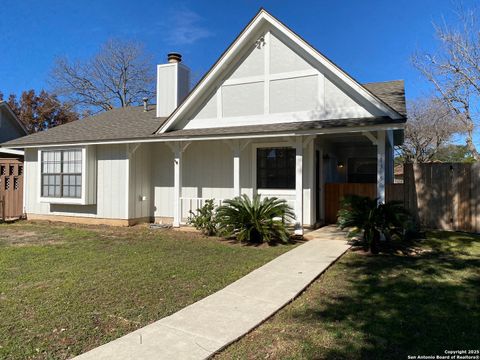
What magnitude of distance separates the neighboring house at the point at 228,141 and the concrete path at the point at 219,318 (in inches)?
137

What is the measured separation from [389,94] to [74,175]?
1044 cm

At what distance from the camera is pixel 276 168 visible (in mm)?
10742

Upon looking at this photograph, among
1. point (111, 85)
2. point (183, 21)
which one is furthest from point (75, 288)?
point (111, 85)

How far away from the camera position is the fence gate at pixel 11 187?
13.6m

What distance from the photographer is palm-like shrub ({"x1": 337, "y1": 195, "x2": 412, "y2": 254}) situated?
739 centimetres

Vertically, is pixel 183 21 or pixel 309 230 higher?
pixel 183 21

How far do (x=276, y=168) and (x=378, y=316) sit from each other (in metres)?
6.83

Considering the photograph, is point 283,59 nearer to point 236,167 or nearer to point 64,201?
point 236,167

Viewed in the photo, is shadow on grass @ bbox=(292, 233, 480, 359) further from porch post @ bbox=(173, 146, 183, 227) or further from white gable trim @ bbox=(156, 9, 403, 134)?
porch post @ bbox=(173, 146, 183, 227)

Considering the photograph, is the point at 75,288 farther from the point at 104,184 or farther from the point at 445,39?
the point at 445,39

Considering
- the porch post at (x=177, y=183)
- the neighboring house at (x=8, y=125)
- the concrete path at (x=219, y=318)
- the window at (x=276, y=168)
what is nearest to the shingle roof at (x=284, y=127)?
the porch post at (x=177, y=183)

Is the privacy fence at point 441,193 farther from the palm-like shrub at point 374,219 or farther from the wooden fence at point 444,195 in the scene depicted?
the palm-like shrub at point 374,219

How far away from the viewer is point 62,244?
8797 mm

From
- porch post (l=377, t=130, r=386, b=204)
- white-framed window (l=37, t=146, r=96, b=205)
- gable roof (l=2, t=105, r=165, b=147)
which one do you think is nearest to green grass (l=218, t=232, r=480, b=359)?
porch post (l=377, t=130, r=386, b=204)
